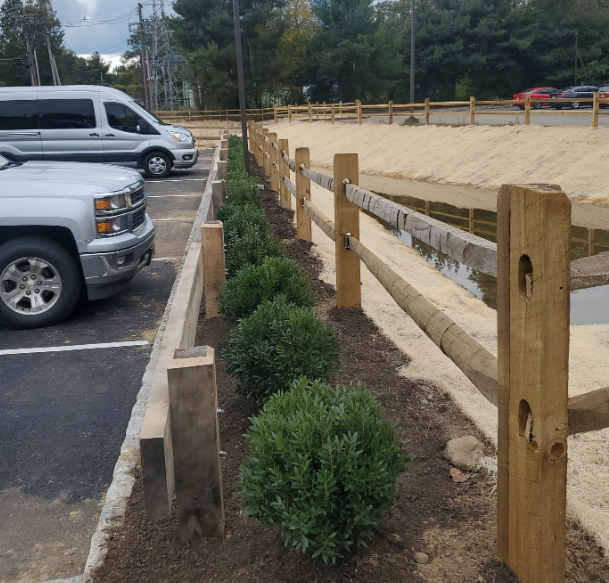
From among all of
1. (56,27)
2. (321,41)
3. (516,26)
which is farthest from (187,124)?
(56,27)

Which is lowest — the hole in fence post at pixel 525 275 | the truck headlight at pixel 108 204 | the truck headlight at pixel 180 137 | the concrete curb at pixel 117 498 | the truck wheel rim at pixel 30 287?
the concrete curb at pixel 117 498

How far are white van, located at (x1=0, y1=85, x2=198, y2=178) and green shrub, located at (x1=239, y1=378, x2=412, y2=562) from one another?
14.5 meters

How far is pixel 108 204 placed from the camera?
6137 mm

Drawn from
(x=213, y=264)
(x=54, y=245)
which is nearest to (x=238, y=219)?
(x=213, y=264)

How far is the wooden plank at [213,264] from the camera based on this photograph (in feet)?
17.9

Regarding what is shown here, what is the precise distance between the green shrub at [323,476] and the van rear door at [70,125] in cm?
1529

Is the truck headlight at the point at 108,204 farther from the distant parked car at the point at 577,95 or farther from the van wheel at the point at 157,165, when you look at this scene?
the distant parked car at the point at 577,95

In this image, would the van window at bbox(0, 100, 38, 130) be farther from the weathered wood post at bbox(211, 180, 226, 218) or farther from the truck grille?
the truck grille

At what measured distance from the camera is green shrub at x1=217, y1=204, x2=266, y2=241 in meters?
6.91

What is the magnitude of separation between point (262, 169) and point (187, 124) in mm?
36442

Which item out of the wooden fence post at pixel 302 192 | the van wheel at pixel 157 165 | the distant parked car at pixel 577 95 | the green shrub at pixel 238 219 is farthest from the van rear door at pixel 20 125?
the distant parked car at pixel 577 95

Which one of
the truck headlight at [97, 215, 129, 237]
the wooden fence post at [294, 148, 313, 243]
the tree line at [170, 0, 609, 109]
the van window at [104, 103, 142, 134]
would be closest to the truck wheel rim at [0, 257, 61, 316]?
the truck headlight at [97, 215, 129, 237]

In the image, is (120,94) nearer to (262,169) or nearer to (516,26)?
(262,169)

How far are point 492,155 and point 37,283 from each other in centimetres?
1777
